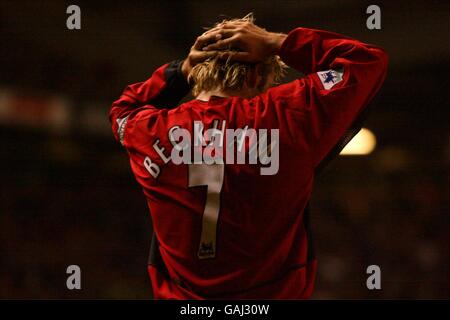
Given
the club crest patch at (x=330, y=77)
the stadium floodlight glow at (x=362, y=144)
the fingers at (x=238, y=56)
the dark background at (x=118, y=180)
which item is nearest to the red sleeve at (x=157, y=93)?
the fingers at (x=238, y=56)

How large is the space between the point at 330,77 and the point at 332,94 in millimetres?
Result: 24

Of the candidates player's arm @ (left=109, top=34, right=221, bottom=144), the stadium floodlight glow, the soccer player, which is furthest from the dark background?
the soccer player

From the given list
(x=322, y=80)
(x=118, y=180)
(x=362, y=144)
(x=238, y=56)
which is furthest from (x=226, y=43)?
(x=118, y=180)

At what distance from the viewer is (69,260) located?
213 cm

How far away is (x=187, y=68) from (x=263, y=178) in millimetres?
210

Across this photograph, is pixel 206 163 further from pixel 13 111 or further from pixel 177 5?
pixel 13 111

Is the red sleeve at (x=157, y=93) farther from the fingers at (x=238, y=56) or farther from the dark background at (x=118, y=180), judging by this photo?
the dark background at (x=118, y=180)

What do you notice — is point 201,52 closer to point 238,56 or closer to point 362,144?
point 238,56

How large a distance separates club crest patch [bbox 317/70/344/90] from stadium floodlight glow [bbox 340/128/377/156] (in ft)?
4.92

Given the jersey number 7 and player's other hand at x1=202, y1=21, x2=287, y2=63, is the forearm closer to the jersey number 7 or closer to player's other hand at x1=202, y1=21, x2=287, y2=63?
player's other hand at x1=202, y1=21, x2=287, y2=63

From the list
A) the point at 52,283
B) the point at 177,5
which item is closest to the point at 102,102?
the point at 177,5

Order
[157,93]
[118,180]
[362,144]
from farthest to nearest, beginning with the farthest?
1. [118,180]
2. [362,144]
3. [157,93]

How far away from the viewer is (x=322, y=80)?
57 cm

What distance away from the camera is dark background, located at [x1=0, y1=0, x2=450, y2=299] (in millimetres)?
1934
